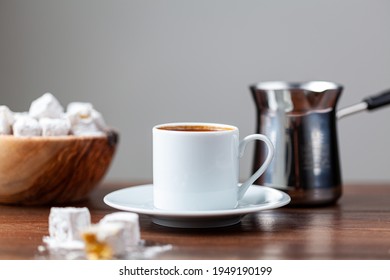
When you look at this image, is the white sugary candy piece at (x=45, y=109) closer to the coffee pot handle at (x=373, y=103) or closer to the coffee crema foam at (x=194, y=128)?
the coffee crema foam at (x=194, y=128)

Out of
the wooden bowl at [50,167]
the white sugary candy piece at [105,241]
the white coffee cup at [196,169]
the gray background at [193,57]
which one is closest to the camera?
the white sugary candy piece at [105,241]

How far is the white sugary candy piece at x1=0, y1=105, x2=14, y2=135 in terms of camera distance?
45.2 inches

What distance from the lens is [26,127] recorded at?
1.13 meters

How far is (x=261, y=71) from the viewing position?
219 cm

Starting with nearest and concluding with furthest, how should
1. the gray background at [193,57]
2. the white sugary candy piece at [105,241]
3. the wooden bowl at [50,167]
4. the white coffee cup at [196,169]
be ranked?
the white sugary candy piece at [105,241]
the white coffee cup at [196,169]
the wooden bowl at [50,167]
the gray background at [193,57]

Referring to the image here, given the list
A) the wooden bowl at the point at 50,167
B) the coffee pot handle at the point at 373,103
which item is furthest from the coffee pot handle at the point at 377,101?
the wooden bowl at the point at 50,167

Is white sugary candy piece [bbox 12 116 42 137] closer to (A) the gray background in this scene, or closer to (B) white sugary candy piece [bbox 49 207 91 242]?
(B) white sugary candy piece [bbox 49 207 91 242]

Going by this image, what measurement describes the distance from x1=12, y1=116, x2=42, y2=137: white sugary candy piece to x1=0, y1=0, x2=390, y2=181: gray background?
1.07 metres

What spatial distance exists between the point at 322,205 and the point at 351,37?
1.08m

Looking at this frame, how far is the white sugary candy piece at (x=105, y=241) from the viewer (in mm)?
817

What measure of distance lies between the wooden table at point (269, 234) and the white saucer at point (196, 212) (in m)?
0.01

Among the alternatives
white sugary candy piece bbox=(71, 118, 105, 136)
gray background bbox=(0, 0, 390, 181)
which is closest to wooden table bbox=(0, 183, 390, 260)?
white sugary candy piece bbox=(71, 118, 105, 136)

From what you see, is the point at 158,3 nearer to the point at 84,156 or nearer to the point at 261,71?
the point at 261,71

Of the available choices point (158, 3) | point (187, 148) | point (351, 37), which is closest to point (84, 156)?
point (187, 148)
